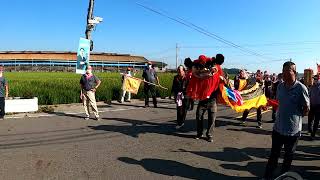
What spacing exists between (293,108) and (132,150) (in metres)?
4.07

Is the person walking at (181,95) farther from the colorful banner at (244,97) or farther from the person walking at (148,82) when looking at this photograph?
the person walking at (148,82)

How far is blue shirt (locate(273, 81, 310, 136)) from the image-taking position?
7.16 meters

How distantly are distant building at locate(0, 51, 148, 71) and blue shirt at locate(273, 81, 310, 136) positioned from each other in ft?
197

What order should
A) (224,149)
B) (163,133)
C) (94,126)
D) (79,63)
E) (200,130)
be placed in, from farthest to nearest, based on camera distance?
(79,63) < (94,126) < (163,133) < (200,130) < (224,149)

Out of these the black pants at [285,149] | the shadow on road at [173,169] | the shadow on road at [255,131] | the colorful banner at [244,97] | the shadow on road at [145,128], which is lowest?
the shadow on road at [173,169]

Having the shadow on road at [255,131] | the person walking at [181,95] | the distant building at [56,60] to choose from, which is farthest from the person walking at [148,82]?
the distant building at [56,60]

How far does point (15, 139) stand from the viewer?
11148 millimetres

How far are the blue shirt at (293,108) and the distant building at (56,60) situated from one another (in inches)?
2363

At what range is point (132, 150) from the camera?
10062 mm

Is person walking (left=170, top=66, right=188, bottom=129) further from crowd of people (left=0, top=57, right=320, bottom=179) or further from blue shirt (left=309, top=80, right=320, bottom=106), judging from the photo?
blue shirt (left=309, top=80, right=320, bottom=106)

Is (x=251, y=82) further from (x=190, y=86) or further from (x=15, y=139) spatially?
(x=15, y=139)

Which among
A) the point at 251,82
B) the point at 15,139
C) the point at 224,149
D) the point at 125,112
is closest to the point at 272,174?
the point at 224,149

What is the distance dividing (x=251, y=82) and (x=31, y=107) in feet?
25.7

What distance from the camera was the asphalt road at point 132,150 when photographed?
8195mm
